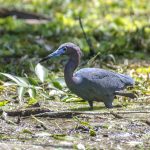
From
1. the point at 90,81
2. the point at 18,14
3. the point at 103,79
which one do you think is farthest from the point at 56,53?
the point at 18,14

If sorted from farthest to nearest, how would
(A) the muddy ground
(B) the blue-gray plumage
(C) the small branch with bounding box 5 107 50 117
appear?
1. (B) the blue-gray plumage
2. (C) the small branch with bounding box 5 107 50 117
3. (A) the muddy ground

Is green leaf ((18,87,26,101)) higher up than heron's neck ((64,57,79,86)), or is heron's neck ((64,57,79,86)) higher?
heron's neck ((64,57,79,86))

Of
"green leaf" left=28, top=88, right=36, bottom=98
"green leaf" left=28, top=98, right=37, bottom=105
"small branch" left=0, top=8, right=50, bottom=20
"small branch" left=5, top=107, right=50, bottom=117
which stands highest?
"small branch" left=0, top=8, right=50, bottom=20

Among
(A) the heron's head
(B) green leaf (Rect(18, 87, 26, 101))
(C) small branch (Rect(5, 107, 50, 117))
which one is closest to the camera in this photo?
(C) small branch (Rect(5, 107, 50, 117))

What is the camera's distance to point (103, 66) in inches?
377

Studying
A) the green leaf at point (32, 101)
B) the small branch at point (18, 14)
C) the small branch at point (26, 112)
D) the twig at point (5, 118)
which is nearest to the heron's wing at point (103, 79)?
the small branch at point (26, 112)

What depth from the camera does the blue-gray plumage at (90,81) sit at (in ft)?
23.0

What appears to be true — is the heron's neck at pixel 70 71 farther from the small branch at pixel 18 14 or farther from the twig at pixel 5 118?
the small branch at pixel 18 14

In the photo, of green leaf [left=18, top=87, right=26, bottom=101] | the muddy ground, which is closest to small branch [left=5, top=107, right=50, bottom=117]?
the muddy ground

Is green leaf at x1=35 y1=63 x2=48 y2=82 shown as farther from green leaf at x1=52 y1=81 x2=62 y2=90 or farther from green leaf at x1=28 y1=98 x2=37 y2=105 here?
green leaf at x1=28 y1=98 x2=37 y2=105

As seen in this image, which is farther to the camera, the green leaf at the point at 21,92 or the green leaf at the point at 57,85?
the green leaf at the point at 57,85

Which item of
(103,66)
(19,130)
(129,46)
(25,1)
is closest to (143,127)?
(19,130)

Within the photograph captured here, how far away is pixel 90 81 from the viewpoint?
7055 millimetres

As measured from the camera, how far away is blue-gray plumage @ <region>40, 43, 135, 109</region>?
7.02 m
